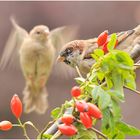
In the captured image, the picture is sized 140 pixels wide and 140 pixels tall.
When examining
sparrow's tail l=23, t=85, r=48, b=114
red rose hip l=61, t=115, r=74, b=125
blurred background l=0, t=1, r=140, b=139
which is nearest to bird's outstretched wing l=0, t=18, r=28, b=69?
sparrow's tail l=23, t=85, r=48, b=114

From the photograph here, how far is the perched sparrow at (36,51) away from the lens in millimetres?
5605

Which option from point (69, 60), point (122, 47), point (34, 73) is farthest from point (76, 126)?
point (34, 73)

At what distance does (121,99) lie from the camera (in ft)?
6.41

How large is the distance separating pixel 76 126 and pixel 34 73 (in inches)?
145

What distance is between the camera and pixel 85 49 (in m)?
3.45

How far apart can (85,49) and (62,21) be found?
4.05 meters

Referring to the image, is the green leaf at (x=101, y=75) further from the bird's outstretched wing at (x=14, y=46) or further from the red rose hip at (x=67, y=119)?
the bird's outstretched wing at (x=14, y=46)

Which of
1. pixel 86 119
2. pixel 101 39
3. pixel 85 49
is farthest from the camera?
pixel 85 49

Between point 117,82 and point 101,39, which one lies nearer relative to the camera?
point 117,82

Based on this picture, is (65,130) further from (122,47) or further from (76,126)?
(122,47)

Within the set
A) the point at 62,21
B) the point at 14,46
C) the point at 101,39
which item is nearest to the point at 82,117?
the point at 101,39

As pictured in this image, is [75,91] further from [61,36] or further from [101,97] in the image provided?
[61,36]

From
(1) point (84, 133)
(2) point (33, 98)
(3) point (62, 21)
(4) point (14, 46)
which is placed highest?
(3) point (62, 21)

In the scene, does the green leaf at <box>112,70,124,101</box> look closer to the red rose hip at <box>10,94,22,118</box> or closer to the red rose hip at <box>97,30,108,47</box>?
the red rose hip at <box>97,30,108,47</box>
